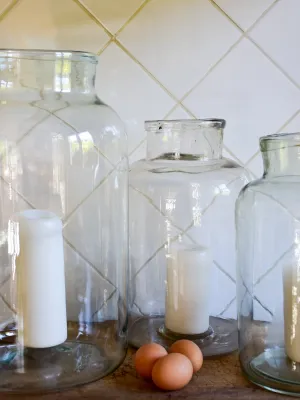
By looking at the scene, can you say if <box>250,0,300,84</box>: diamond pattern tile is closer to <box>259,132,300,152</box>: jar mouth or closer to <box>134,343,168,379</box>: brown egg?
<box>259,132,300,152</box>: jar mouth

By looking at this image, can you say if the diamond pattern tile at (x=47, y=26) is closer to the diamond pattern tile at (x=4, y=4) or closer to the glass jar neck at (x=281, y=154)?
the diamond pattern tile at (x=4, y=4)

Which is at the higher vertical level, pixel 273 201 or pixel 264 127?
→ pixel 264 127

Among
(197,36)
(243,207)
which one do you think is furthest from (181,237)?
(197,36)

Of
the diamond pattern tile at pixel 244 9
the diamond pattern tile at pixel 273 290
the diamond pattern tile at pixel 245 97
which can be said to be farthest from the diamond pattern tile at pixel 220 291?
the diamond pattern tile at pixel 244 9

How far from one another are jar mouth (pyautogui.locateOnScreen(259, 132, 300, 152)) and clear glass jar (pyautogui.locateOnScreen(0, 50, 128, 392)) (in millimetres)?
218

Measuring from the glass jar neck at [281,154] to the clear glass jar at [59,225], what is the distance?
0.71ft

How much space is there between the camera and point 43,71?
746 mm

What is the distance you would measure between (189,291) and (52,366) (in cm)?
22

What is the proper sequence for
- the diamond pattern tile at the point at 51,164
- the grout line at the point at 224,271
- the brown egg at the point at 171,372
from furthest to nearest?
the grout line at the point at 224,271 → the diamond pattern tile at the point at 51,164 → the brown egg at the point at 171,372

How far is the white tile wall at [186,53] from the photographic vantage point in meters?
0.92

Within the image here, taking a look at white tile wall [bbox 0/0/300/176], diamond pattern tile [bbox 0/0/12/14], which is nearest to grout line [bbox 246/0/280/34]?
white tile wall [bbox 0/0/300/176]

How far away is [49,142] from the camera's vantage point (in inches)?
30.4

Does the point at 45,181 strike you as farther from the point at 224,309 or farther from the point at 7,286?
the point at 224,309

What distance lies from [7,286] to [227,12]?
0.58 meters
